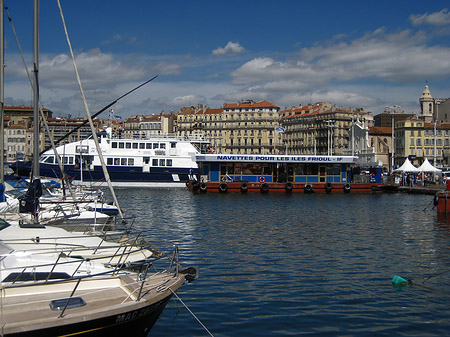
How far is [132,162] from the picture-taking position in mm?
63312

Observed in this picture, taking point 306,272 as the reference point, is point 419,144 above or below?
above

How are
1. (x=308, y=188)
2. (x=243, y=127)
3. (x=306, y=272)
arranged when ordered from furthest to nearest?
1. (x=243, y=127)
2. (x=308, y=188)
3. (x=306, y=272)

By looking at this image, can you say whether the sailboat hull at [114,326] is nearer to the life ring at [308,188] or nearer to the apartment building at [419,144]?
the life ring at [308,188]

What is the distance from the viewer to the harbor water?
12.8 metres

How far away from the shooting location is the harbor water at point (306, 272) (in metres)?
12.8

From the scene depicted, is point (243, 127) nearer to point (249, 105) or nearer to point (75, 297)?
point (249, 105)

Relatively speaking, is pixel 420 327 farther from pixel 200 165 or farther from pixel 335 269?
pixel 200 165

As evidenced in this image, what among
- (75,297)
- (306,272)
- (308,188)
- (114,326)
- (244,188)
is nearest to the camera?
(114,326)

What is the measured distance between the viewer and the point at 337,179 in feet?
201

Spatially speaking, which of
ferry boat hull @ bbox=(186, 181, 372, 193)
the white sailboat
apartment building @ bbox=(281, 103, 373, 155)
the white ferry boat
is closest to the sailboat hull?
the white sailboat

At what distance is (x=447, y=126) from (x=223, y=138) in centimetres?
6129

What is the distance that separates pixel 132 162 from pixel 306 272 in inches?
1876

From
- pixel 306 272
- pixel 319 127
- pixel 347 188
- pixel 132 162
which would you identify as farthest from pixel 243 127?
pixel 306 272

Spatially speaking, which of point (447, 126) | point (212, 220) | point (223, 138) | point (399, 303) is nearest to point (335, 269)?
point (399, 303)
